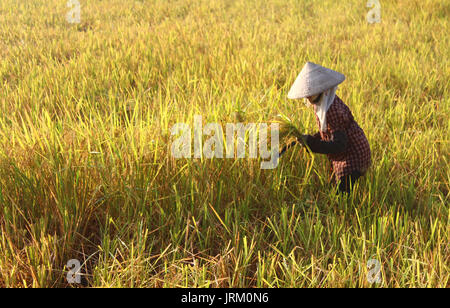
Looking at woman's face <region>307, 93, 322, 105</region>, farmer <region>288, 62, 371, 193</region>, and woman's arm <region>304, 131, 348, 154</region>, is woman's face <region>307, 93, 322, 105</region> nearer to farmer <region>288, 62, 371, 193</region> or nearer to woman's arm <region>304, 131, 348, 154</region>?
farmer <region>288, 62, 371, 193</region>

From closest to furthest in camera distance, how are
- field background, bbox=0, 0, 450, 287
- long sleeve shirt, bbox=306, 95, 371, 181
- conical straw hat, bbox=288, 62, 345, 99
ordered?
field background, bbox=0, 0, 450, 287 < conical straw hat, bbox=288, 62, 345, 99 < long sleeve shirt, bbox=306, 95, 371, 181

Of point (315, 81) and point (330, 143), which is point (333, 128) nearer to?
point (330, 143)

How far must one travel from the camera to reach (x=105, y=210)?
156 cm

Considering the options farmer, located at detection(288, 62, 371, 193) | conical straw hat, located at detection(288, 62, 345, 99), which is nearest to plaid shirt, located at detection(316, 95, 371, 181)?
farmer, located at detection(288, 62, 371, 193)

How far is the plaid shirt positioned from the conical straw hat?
5.1 inches

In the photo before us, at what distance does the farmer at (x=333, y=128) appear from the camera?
4.80 feet

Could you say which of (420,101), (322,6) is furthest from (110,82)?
(322,6)

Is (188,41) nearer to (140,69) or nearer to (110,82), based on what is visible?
(140,69)

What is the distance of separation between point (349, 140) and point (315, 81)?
327mm

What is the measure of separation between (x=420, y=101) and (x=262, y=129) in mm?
1678

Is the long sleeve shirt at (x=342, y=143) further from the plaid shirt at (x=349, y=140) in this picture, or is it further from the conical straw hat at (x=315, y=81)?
the conical straw hat at (x=315, y=81)

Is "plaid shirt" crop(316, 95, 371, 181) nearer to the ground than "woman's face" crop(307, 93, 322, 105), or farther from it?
nearer to the ground

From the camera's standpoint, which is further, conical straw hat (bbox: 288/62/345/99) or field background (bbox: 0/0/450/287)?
conical straw hat (bbox: 288/62/345/99)

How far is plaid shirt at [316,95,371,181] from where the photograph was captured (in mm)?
1554
